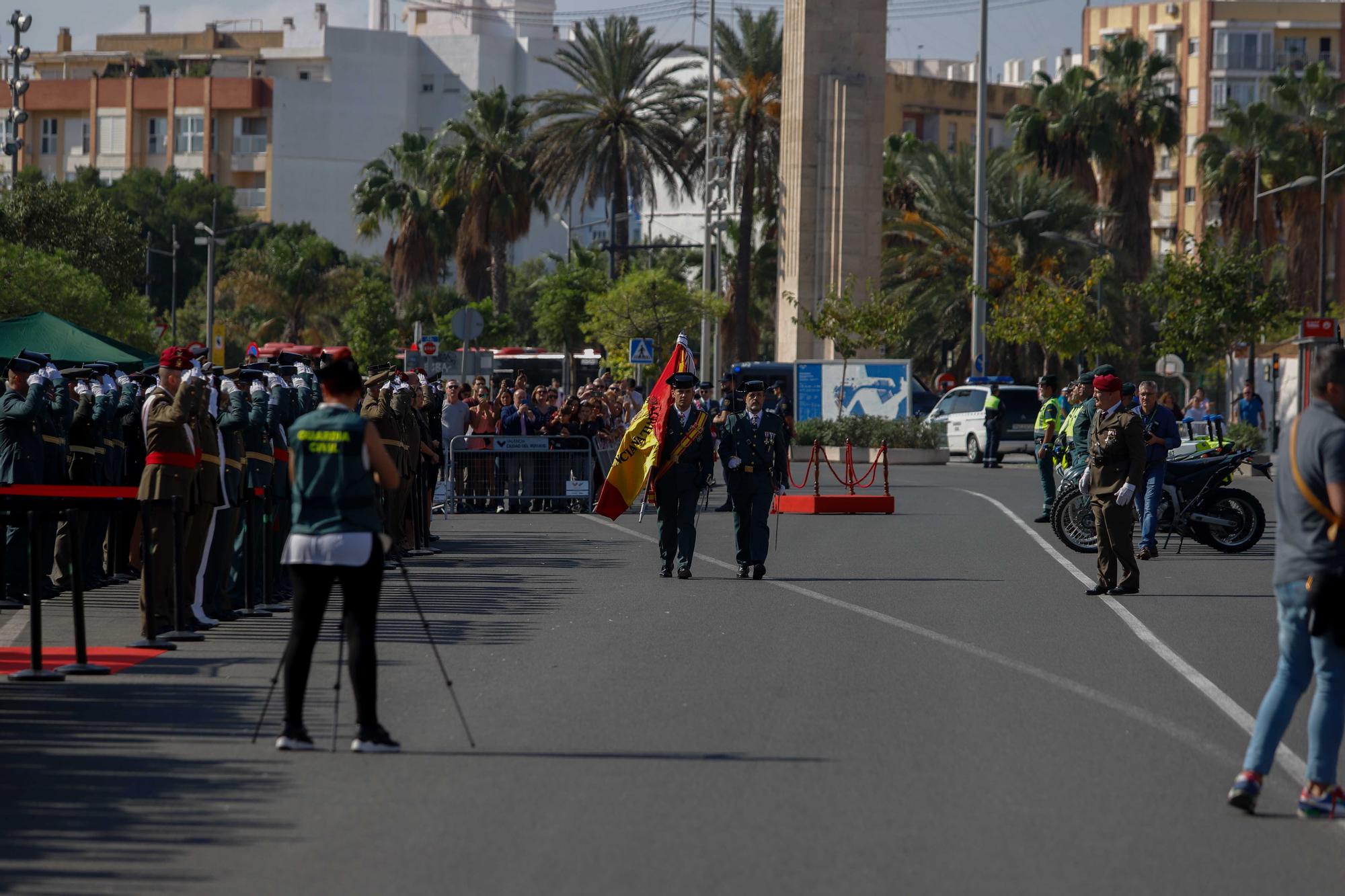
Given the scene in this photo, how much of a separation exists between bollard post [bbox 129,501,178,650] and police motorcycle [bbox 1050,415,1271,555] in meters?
10.5

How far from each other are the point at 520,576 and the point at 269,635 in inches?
177

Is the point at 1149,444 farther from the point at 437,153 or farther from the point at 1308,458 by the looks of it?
the point at 437,153

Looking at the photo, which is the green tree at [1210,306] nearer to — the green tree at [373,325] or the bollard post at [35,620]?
the green tree at [373,325]

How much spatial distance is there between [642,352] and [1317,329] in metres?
15.7

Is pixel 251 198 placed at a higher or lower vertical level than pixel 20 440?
higher

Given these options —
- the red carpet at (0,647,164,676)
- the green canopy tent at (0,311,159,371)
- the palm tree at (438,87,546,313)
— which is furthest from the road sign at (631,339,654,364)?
the red carpet at (0,647,164,676)

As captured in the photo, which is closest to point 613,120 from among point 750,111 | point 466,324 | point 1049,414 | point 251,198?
point 750,111

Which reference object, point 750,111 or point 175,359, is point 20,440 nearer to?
point 175,359

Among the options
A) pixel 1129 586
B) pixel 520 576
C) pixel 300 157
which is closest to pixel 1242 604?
pixel 1129 586

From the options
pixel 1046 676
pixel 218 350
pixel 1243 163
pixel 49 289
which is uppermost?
pixel 1243 163

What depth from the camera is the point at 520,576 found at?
54.6 ft

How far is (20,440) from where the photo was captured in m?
14.1

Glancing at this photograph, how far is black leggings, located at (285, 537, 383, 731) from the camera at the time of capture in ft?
26.5

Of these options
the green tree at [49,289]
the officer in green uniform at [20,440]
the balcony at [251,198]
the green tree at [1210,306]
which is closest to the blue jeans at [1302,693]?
the officer in green uniform at [20,440]
